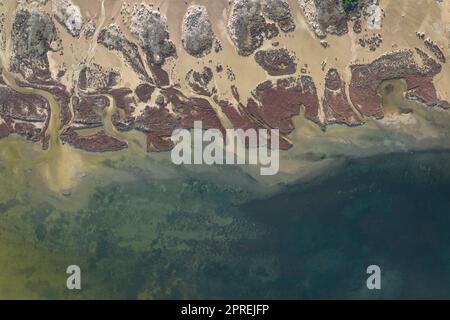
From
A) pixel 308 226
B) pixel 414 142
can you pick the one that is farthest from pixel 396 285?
pixel 414 142

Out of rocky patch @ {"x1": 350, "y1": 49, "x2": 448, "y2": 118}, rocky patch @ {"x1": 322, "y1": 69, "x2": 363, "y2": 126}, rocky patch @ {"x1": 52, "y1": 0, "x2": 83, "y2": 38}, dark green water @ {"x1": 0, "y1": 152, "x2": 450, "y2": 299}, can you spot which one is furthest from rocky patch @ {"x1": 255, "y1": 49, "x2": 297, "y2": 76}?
rocky patch @ {"x1": 52, "y1": 0, "x2": 83, "y2": 38}

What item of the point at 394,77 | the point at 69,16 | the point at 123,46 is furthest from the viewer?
the point at 394,77

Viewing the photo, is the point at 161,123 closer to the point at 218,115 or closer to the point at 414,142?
the point at 218,115

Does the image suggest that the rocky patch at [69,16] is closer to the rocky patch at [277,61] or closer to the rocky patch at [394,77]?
the rocky patch at [277,61]

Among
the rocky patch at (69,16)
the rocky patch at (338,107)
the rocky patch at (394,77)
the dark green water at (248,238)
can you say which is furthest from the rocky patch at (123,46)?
the rocky patch at (394,77)

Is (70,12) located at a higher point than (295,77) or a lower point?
higher

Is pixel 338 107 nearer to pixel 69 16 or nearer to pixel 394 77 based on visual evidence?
pixel 394 77

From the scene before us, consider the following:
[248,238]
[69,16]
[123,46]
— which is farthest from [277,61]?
[69,16]
